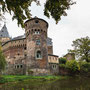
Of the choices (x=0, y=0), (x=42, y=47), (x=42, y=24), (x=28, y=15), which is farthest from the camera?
(x=42, y=24)

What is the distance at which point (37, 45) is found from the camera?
22078 mm

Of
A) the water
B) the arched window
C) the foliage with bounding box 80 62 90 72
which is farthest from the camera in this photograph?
the foliage with bounding box 80 62 90 72

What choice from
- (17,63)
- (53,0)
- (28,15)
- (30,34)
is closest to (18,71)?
(17,63)

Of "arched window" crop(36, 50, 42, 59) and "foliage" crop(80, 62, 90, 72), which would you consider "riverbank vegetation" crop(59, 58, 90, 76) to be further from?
"arched window" crop(36, 50, 42, 59)

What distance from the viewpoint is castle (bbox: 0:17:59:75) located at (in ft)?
68.5

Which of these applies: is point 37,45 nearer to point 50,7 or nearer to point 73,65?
point 73,65

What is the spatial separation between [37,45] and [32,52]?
1.99 m

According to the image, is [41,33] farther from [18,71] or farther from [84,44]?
[84,44]

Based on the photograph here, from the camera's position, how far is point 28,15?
4.70 meters

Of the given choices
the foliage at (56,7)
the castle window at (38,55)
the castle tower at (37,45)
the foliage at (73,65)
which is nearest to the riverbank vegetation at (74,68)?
the foliage at (73,65)

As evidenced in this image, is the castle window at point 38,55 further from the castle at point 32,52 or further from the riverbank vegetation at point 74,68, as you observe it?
the riverbank vegetation at point 74,68

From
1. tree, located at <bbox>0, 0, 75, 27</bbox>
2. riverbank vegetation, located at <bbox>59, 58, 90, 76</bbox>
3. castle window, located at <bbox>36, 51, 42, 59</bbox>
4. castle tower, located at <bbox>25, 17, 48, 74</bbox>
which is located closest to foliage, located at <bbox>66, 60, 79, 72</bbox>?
riverbank vegetation, located at <bbox>59, 58, 90, 76</bbox>

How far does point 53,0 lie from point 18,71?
2343 cm

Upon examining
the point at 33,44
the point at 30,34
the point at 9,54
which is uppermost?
the point at 30,34
